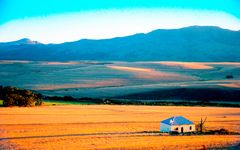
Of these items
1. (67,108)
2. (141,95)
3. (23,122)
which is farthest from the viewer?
(141,95)

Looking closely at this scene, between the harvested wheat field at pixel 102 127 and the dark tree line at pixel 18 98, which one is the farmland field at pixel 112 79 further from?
the harvested wheat field at pixel 102 127

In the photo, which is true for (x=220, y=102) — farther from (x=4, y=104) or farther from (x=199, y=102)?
(x=4, y=104)

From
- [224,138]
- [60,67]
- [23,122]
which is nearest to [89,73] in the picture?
[60,67]

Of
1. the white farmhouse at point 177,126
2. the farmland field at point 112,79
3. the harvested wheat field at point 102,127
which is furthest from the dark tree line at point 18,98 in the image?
the white farmhouse at point 177,126

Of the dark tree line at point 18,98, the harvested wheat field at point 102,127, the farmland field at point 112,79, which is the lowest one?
the harvested wheat field at point 102,127

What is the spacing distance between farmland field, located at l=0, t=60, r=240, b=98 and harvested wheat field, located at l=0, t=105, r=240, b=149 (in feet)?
67.9

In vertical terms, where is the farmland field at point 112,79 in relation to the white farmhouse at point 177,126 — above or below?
above

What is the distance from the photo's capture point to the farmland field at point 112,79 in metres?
80.1

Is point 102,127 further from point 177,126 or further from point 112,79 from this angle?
point 112,79

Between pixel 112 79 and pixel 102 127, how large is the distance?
5703 centimetres

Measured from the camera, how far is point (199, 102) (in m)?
67.9

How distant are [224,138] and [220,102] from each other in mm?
34050

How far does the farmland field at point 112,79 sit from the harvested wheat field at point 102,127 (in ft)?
67.9

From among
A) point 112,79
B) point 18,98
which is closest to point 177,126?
point 18,98
